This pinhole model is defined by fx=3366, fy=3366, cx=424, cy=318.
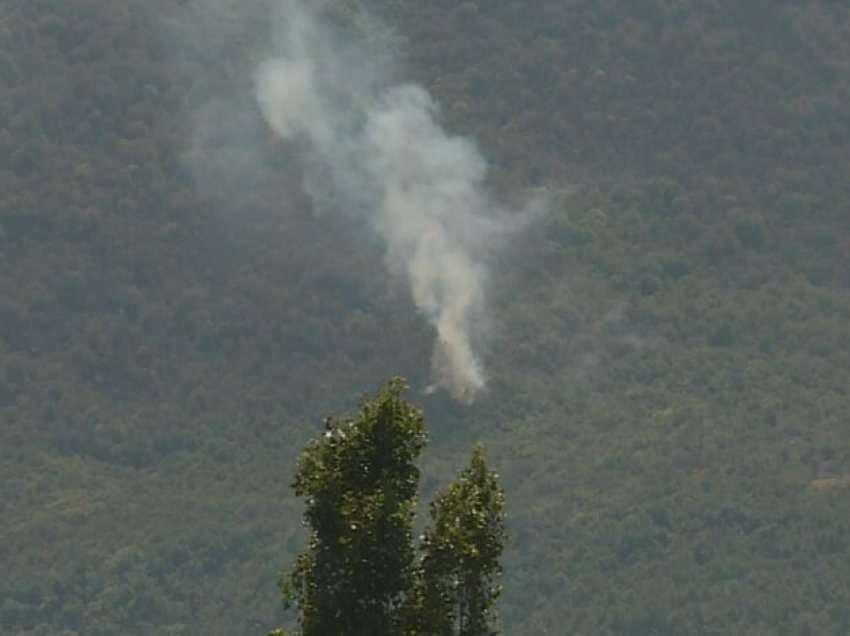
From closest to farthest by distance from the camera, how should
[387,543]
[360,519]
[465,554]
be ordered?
[360,519] → [387,543] → [465,554]

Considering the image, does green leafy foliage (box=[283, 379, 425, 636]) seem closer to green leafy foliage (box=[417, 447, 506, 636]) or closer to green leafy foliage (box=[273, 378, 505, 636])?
green leafy foliage (box=[273, 378, 505, 636])

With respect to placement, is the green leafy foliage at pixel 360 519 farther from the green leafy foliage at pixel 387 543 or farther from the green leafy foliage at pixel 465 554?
the green leafy foliage at pixel 465 554

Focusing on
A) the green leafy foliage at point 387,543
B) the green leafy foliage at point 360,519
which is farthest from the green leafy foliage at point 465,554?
the green leafy foliage at point 360,519

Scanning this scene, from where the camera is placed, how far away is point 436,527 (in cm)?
7438

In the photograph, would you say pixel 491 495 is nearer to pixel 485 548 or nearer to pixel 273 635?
pixel 485 548

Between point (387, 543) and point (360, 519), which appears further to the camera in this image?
point (387, 543)

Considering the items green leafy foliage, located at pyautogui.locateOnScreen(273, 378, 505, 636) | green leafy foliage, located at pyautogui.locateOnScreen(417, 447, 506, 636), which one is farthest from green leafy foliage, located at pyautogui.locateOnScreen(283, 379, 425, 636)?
green leafy foliage, located at pyautogui.locateOnScreen(417, 447, 506, 636)

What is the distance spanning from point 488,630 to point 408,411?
518cm

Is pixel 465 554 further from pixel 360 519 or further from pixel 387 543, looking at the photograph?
pixel 360 519

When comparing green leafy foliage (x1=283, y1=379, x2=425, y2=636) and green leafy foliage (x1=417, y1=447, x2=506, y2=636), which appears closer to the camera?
green leafy foliage (x1=283, y1=379, x2=425, y2=636)

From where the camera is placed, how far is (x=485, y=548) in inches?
2955

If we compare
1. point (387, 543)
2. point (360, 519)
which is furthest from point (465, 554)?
point (360, 519)

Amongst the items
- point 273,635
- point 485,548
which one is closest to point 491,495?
point 485,548

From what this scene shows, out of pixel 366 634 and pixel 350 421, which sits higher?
pixel 350 421
